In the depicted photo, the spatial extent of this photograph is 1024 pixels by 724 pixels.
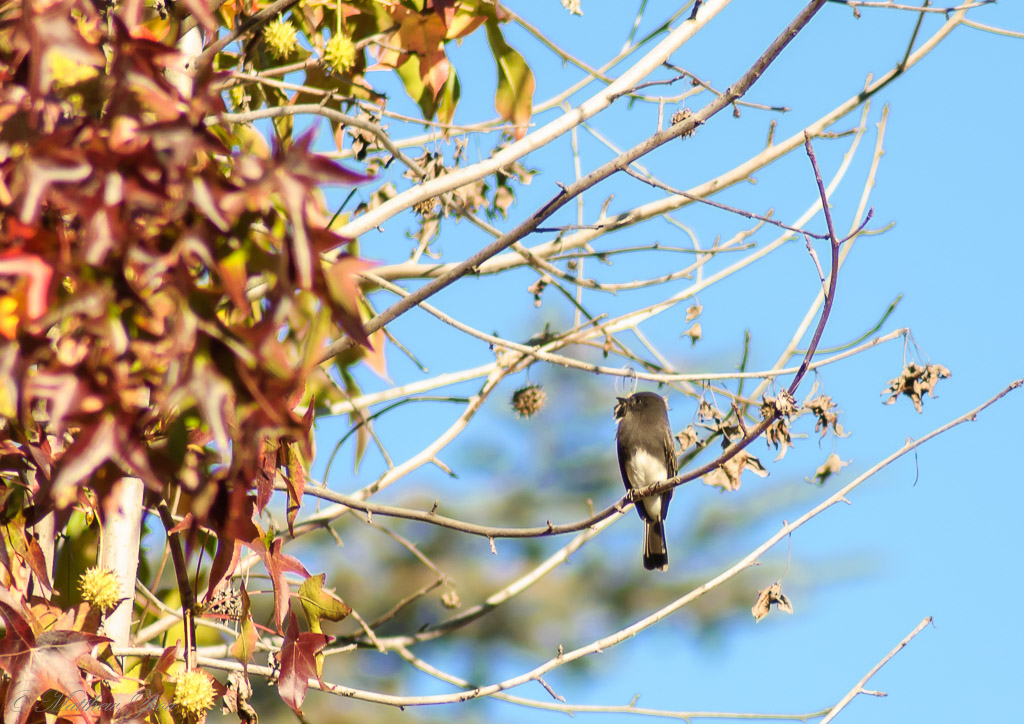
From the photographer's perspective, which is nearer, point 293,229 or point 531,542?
point 293,229

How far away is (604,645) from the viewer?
281 cm

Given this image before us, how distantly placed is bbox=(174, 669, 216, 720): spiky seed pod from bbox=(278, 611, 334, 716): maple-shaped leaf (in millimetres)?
154

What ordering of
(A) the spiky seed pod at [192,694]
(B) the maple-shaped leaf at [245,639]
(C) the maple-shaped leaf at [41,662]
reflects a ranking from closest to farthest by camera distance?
1. (C) the maple-shaped leaf at [41,662]
2. (A) the spiky seed pod at [192,694]
3. (B) the maple-shaped leaf at [245,639]

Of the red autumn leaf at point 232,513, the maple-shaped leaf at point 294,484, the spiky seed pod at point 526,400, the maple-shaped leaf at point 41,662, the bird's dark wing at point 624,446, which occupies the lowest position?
the maple-shaped leaf at point 41,662

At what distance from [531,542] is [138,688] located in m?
8.84

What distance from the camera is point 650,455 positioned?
20.4 feet

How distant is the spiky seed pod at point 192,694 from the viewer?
221cm

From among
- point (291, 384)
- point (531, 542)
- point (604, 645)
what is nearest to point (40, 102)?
point (291, 384)

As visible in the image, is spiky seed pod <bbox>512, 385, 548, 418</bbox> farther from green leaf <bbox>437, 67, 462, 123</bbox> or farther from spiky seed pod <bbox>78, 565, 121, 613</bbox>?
spiky seed pod <bbox>78, 565, 121, 613</bbox>

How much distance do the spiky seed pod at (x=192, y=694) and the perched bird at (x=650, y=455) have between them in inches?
158

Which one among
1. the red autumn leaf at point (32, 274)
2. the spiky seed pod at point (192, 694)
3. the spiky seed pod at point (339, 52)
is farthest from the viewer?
the spiky seed pod at point (339, 52)

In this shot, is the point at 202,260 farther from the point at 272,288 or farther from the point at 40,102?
the point at 40,102

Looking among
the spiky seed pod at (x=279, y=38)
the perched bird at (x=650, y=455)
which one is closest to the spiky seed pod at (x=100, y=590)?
the spiky seed pod at (x=279, y=38)

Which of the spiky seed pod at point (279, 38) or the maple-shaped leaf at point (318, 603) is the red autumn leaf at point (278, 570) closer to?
the maple-shaped leaf at point (318, 603)
